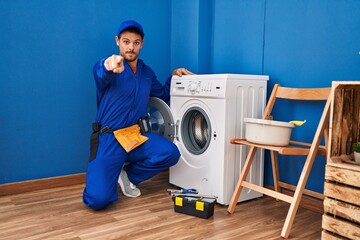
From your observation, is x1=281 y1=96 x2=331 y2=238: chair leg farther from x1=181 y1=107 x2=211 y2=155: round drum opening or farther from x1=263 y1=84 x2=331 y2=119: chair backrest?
x1=181 y1=107 x2=211 y2=155: round drum opening

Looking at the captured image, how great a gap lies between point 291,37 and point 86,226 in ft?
5.94

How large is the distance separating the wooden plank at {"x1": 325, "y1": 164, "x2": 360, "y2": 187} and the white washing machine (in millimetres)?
706

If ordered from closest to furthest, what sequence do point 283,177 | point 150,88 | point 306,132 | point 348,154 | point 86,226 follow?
point 348,154, point 86,226, point 306,132, point 283,177, point 150,88

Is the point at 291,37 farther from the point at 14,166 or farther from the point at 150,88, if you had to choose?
the point at 14,166

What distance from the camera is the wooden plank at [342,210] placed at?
160 centimetres

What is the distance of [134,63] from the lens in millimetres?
2561

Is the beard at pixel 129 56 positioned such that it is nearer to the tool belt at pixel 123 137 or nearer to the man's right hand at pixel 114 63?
the man's right hand at pixel 114 63

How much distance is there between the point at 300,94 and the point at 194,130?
0.83 metres

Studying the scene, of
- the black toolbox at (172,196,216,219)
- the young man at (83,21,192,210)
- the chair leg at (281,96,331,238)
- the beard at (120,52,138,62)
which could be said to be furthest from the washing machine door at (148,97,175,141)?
the chair leg at (281,96,331,238)

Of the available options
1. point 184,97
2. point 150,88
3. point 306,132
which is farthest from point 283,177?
point 150,88

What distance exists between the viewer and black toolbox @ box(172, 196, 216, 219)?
2082 millimetres

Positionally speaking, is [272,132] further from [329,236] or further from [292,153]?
[329,236]

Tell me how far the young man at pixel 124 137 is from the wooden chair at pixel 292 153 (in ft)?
1.86

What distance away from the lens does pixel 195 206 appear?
6.92 ft
